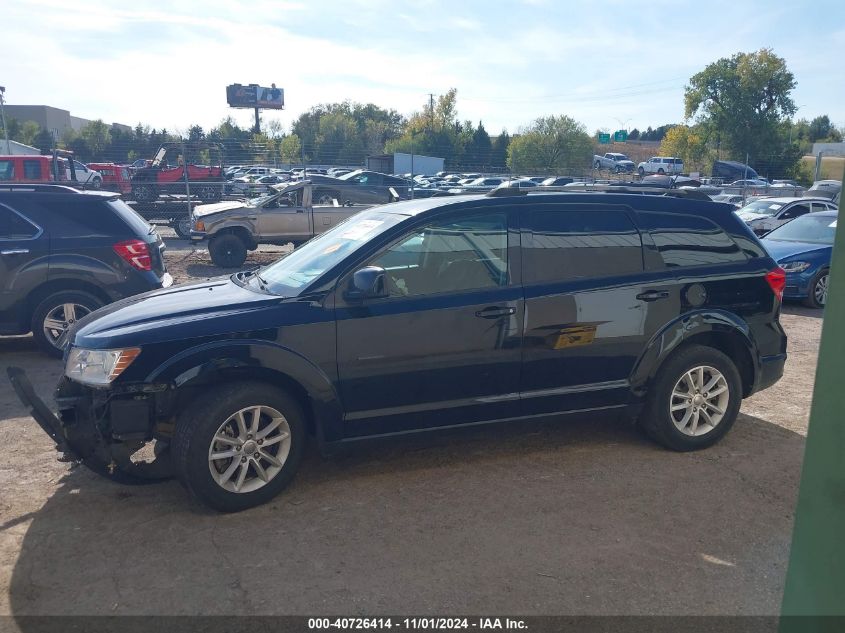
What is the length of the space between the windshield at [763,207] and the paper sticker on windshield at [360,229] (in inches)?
581

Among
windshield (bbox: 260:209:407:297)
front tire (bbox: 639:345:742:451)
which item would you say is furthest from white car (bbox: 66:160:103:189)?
front tire (bbox: 639:345:742:451)

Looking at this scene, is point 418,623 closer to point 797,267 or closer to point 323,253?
point 323,253

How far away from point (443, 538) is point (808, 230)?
10.5m

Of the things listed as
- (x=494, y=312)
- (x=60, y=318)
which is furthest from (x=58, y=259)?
(x=494, y=312)

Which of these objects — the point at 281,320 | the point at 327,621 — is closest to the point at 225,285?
the point at 281,320

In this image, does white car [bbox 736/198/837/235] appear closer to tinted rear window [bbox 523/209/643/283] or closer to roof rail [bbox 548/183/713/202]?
roof rail [bbox 548/183/713/202]

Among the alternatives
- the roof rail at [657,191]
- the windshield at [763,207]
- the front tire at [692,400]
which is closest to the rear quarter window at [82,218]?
the roof rail at [657,191]

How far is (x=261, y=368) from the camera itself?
4148 millimetres

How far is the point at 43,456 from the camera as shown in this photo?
4984mm

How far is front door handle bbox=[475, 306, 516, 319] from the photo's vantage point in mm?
4520

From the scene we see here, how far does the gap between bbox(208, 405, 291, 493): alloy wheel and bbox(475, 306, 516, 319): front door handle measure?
1390 millimetres

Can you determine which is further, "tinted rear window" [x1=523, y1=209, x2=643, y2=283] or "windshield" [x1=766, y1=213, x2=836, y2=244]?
"windshield" [x1=766, y1=213, x2=836, y2=244]

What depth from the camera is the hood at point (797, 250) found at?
36.5ft

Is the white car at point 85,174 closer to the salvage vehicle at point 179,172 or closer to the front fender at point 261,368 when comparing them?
the salvage vehicle at point 179,172
